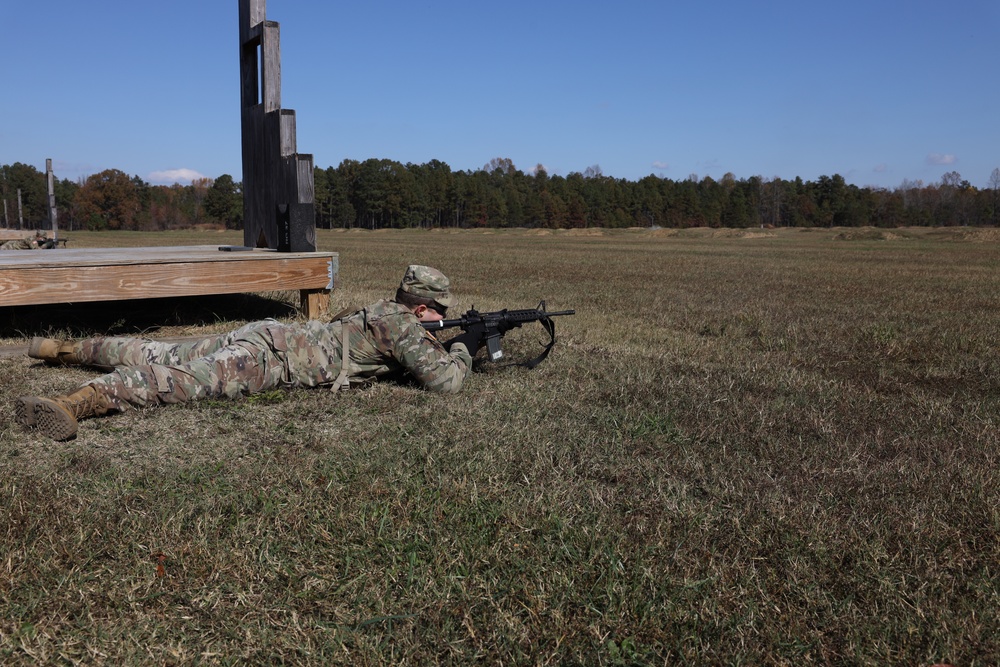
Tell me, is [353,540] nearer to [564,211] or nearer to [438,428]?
[438,428]

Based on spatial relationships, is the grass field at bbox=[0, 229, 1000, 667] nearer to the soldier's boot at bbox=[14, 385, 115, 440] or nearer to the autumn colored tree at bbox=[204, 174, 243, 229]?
the soldier's boot at bbox=[14, 385, 115, 440]

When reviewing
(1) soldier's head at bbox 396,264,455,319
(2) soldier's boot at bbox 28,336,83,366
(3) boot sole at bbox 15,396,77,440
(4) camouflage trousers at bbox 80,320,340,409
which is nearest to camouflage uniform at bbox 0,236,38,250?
(2) soldier's boot at bbox 28,336,83,366

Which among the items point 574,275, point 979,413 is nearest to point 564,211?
point 574,275

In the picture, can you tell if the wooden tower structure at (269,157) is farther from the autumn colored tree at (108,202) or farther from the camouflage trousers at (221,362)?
the autumn colored tree at (108,202)

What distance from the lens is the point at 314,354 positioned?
18.5ft

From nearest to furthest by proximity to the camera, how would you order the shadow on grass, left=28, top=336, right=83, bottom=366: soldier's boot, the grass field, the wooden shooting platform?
1. the grass field
2. left=28, top=336, right=83, bottom=366: soldier's boot
3. the wooden shooting platform
4. the shadow on grass

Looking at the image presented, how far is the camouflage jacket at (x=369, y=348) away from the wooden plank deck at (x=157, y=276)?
7.59 ft

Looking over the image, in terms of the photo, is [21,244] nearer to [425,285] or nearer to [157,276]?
[157,276]

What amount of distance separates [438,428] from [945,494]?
8.63ft

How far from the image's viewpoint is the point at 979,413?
547 centimetres

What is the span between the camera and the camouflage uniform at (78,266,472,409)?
541 cm

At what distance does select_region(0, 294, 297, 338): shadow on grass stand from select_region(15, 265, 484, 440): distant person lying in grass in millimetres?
2095

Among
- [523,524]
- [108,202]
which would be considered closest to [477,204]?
[108,202]

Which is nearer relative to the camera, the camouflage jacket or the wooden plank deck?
the camouflage jacket
